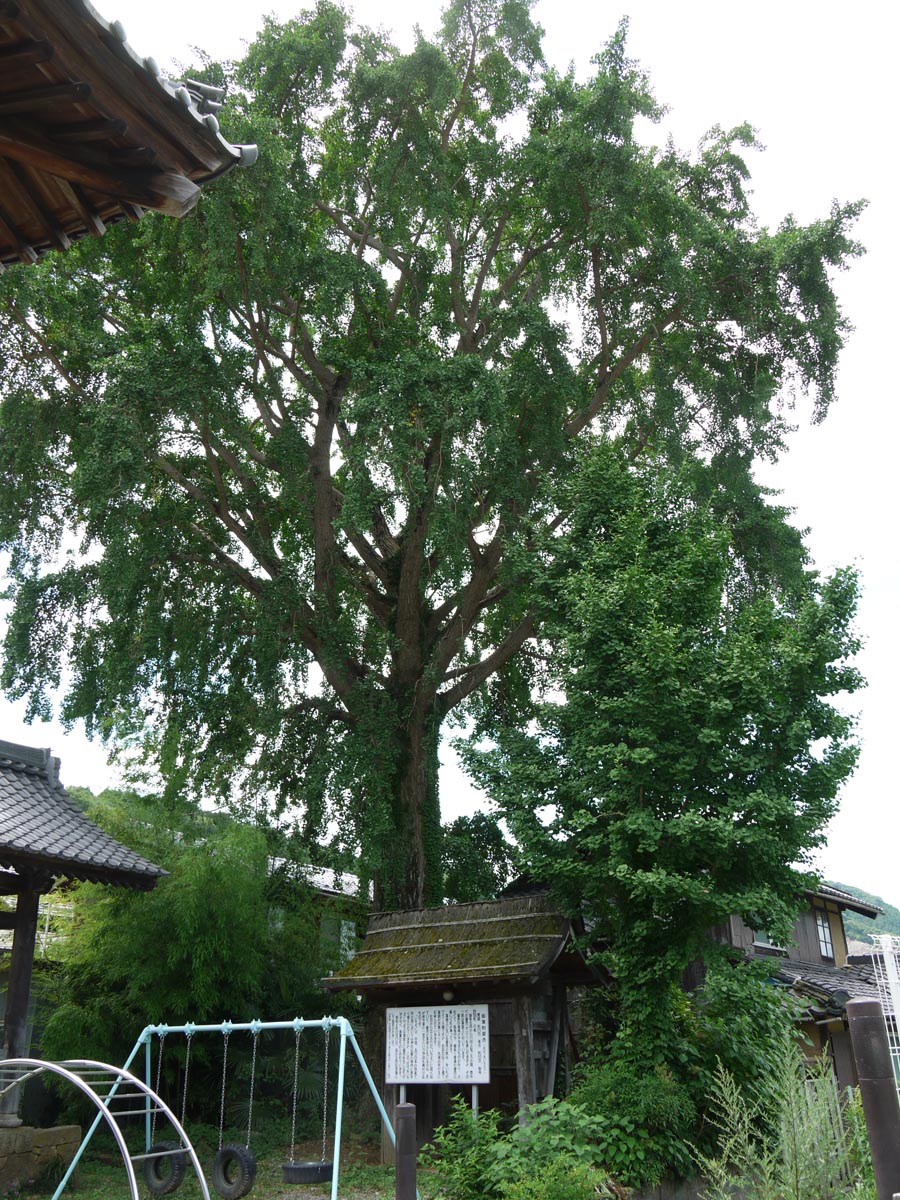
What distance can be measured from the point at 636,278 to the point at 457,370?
173 inches

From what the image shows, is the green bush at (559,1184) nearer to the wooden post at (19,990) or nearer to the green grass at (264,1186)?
the green grass at (264,1186)

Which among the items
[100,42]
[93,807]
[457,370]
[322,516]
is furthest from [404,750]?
[100,42]

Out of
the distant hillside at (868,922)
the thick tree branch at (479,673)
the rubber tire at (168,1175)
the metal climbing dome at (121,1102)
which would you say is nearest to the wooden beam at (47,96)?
the metal climbing dome at (121,1102)

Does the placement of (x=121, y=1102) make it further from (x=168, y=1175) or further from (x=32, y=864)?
(x=32, y=864)

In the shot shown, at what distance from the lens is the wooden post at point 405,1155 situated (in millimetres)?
6781

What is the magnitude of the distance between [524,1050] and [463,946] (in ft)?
4.86

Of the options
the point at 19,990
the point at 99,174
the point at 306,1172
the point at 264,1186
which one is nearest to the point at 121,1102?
the point at 264,1186

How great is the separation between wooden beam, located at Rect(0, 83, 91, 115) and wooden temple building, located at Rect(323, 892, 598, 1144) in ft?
31.6

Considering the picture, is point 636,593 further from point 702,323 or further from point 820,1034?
Result: point 820,1034

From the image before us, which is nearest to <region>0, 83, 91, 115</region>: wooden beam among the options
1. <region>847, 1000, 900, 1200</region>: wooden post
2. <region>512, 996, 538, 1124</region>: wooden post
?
<region>847, 1000, 900, 1200</region>: wooden post

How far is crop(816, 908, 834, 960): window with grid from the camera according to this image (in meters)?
22.2

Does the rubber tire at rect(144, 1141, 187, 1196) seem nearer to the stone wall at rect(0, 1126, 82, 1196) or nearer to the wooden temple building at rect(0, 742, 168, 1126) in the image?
the stone wall at rect(0, 1126, 82, 1196)

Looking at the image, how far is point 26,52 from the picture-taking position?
2951 millimetres

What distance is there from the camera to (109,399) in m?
13.5
